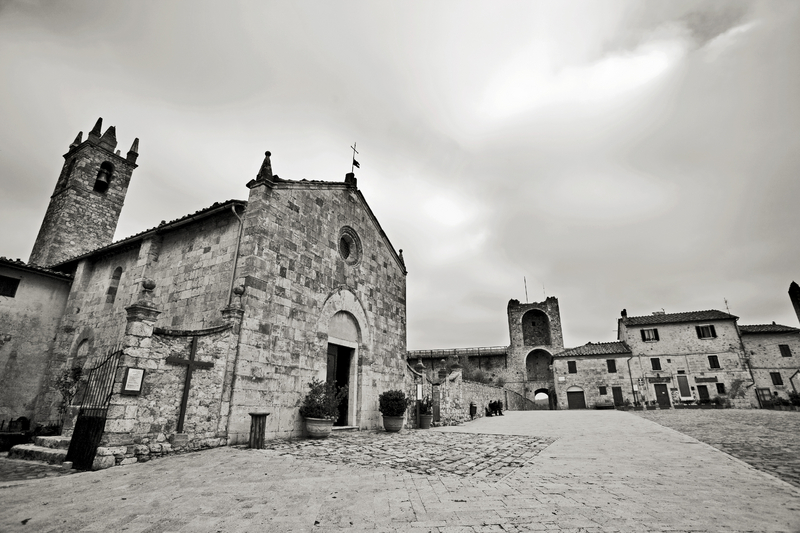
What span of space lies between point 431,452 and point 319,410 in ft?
11.3

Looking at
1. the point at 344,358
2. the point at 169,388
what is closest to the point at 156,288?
the point at 169,388

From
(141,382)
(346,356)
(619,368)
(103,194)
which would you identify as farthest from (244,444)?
(619,368)

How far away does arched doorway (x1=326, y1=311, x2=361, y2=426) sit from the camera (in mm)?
11727

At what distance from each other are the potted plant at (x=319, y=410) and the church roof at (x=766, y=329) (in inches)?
1494

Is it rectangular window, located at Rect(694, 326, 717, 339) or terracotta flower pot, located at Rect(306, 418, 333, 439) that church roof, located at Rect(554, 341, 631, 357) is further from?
terracotta flower pot, located at Rect(306, 418, 333, 439)

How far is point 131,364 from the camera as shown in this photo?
21.5 feet

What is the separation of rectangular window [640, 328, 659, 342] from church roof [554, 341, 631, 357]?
1.71 m

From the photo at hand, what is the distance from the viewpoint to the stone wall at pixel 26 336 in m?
11.9

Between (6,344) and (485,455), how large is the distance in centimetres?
1558

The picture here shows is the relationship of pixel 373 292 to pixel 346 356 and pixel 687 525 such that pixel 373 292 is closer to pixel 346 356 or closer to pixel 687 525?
pixel 346 356

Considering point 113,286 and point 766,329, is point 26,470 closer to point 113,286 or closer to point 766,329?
point 113,286

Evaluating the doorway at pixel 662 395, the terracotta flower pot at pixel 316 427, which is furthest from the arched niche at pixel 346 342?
the doorway at pixel 662 395

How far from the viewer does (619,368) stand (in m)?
32.7

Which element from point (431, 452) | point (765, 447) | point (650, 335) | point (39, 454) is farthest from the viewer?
point (650, 335)
